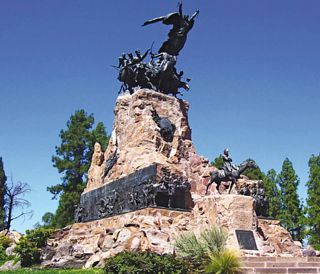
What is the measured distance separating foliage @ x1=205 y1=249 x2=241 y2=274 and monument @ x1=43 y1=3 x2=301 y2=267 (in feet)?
12.9

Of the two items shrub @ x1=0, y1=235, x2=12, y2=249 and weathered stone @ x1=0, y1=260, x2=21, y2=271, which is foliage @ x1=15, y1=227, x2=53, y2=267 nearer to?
weathered stone @ x1=0, y1=260, x2=21, y2=271

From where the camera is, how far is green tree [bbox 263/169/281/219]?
43.4 m

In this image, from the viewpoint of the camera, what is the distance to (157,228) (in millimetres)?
19938

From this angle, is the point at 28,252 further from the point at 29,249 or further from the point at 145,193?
the point at 145,193

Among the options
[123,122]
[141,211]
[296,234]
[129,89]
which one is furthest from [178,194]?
[296,234]

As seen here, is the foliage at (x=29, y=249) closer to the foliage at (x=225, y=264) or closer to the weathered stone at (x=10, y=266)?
the weathered stone at (x=10, y=266)

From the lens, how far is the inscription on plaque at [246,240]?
18625 mm

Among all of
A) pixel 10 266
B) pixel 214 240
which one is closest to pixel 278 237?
pixel 214 240

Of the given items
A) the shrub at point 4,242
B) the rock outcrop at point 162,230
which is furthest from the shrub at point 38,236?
the shrub at point 4,242

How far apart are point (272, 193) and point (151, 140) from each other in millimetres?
23616

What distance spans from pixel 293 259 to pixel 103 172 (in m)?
16.4

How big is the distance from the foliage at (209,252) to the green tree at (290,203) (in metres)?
28.6

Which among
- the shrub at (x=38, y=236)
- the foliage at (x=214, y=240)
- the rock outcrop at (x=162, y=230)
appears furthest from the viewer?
the shrub at (x=38, y=236)

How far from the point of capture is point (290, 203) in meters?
43.6
